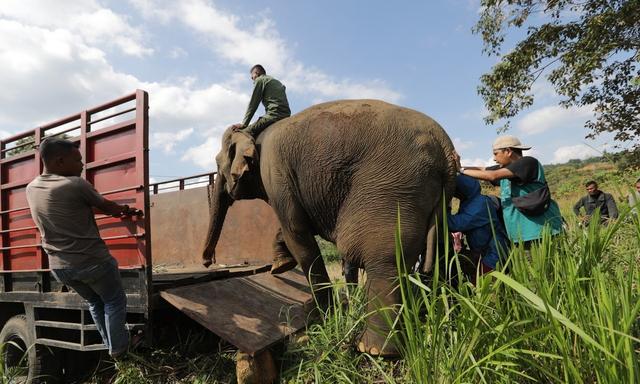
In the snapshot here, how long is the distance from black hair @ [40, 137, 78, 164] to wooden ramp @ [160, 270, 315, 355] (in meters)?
1.25

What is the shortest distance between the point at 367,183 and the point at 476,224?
35.4 inches

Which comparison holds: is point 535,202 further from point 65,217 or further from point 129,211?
point 65,217

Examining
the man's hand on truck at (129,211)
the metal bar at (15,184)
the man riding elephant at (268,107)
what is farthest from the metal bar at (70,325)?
the man riding elephant at (268,107)

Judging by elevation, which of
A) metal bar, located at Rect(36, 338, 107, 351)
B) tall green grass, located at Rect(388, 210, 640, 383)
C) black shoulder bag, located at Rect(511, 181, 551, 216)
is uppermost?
black shoulder bag, located at Rect(511, 181, 551, 216)

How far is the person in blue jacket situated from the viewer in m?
3.30

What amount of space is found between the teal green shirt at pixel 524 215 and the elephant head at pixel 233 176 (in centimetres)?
220

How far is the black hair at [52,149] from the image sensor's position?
311cm

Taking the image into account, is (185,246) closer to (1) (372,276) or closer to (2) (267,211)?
(2) (267,211)

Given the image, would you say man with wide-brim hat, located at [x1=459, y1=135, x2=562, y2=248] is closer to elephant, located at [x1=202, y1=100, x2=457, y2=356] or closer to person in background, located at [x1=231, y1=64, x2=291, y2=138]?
elephant, located at [x1=202, y1=100, x2=457, y2=356]

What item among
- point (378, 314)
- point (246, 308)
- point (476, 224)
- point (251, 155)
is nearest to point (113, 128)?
point (251, 155)

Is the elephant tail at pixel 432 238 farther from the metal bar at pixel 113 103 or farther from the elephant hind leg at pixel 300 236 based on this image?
the metal bar at pixel 113 103

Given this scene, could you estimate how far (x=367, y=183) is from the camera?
3.16 m

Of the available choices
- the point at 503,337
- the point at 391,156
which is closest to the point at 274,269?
the point at 391,156

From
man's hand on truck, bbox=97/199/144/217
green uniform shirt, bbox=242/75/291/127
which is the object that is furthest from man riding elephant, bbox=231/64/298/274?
man's hand on truck, bbox=97/199/144/217
